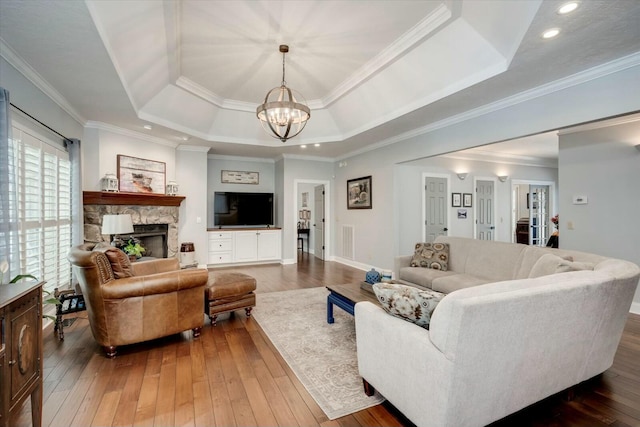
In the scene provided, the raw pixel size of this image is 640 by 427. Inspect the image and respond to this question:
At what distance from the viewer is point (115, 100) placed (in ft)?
11.9

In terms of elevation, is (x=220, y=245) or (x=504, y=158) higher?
(x=504, y=158)

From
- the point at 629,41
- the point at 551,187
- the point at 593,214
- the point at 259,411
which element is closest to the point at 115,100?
the point at 259,411

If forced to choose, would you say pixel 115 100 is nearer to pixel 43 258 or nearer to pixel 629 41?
pixel 43 258

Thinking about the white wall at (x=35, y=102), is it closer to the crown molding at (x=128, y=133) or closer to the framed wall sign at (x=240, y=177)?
the crown molding at (x=128, y=133)

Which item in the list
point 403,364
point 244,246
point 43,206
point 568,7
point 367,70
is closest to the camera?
point 403,364

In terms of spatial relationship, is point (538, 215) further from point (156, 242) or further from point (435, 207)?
point (156, 242)

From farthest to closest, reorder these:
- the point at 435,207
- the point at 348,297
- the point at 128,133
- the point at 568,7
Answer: the point at 435,207 → the point at 128,133 → the point at 348,297 → the point at 568,7

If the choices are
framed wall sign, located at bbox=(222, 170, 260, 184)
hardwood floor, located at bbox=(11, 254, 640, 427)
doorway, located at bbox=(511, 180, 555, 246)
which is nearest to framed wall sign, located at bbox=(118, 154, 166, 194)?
framed wall sign, located at bbox=(222, 170, 260, 184)

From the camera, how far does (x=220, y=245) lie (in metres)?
6.57

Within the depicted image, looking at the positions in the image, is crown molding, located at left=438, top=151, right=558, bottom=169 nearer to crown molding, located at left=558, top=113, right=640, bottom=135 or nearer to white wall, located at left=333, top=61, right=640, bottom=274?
white wall, located at left=333, top=61, right=640, bottom=274


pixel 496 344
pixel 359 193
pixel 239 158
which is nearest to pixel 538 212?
pixel 359 193

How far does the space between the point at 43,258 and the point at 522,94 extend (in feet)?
19.0

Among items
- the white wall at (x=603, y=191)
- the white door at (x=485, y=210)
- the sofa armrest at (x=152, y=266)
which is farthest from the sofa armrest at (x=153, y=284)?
the white door at (x=485, y=210)

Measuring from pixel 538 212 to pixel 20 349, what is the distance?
10598 mm
